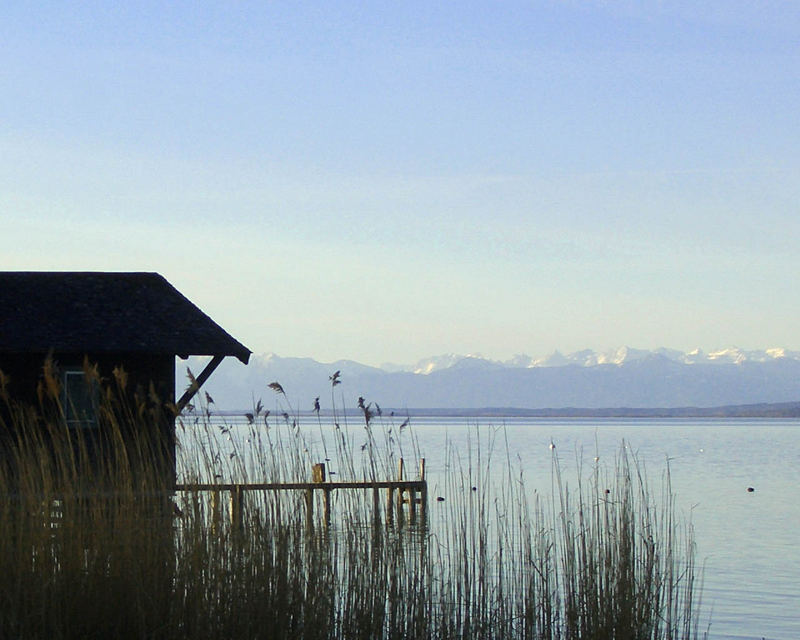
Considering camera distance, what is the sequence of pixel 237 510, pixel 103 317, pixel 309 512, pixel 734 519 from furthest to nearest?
pixel 734 519 < pixel 103 317 < pixel 237 510 < pixel 309 512

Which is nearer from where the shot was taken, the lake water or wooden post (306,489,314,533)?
wooden post (306,489,314,533)

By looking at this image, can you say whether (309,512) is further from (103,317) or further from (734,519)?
(734,519)

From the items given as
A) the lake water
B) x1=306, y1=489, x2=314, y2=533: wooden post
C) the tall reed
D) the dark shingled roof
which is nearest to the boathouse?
the dark shingled roof

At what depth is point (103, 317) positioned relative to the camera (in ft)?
68.4

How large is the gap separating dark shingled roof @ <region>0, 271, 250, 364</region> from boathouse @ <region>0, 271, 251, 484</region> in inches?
0.6

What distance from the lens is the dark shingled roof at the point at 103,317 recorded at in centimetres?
2003

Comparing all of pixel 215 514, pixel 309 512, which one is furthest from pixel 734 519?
pixel 215 514

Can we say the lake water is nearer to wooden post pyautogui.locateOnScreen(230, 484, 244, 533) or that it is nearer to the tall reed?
wooden post pyautogui.locateOnScreen(230, 484, 244, 533)

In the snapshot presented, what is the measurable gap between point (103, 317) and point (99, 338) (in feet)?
2.55

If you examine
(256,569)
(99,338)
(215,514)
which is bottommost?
(256,569)

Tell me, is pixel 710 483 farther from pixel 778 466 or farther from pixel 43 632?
pixel 43 632

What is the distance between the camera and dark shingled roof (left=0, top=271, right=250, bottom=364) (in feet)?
65.7

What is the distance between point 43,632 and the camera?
25.9ft

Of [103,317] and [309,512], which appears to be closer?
[309,512]
